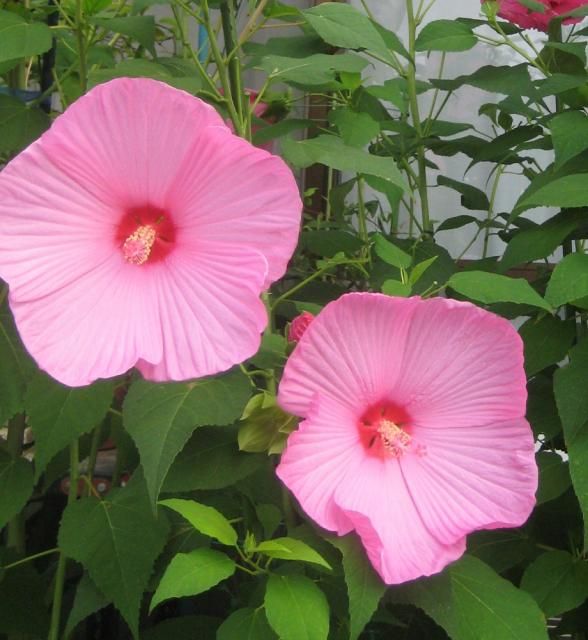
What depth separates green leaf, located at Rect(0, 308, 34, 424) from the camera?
0.63 metres

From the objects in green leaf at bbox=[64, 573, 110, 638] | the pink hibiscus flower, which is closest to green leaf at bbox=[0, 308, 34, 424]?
green leaf at bbox=[64, 573, 110, 638]

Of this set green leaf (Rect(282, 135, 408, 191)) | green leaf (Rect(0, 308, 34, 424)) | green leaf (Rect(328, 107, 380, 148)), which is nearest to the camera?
green leaf (Rect(282, 135, 408, 191))

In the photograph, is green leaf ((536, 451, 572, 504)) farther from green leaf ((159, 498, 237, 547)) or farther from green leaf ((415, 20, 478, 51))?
green leaf ((415, 20, 478, 51))

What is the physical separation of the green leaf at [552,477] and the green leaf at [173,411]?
0.32m

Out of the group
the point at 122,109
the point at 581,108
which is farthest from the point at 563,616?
the point at 122,109

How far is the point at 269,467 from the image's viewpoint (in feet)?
1.98

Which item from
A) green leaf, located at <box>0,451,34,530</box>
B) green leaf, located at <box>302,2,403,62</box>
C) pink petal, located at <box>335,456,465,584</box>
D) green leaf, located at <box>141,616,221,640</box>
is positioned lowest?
green leaf, located at <box>141,616,221,640</box>

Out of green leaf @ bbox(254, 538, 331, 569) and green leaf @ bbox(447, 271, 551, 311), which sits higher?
green leaf @ bbox(447, 271, 551, 311)

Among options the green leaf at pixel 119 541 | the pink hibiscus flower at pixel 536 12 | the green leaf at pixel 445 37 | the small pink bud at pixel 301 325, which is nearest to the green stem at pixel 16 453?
the green leaf at pixel 119 541

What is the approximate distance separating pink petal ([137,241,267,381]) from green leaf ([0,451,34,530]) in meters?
0.27

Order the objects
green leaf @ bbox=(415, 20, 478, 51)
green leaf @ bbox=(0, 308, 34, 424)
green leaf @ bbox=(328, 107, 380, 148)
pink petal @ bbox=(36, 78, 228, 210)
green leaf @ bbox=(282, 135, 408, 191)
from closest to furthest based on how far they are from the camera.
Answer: pink petal @ bbox=(36, 78, 228, 210) < green leaf @ bbox=(282, 135, 408, 191) < green leaf @ bbox=(0, 308, 34, 424) < green leaf @ bbox=(328, 107, 380, 148) < green leaf @ bbox=(415, 20, 478, 51)

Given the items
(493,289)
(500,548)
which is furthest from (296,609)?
(500,548)

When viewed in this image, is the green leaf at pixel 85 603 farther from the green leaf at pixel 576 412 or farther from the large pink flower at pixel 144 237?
the green leaf at pixel 576 412

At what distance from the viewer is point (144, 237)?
481 mm
